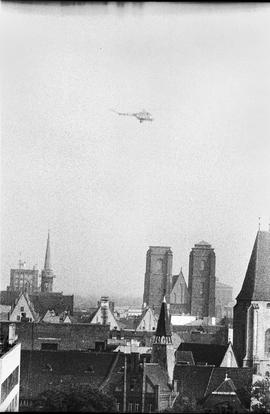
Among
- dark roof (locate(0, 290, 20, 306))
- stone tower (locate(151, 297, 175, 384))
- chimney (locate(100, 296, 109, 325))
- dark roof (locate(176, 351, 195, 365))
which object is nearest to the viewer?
stone tower (locate(151, 297, 175, 384))

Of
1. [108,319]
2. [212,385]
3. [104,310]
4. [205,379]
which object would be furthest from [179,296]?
[212,385]

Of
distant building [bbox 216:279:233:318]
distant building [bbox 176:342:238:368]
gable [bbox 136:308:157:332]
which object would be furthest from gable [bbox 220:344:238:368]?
distant building [bbox 216:279:233:318]

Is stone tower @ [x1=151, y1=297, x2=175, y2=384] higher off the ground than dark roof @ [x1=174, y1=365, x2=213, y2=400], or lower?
higher

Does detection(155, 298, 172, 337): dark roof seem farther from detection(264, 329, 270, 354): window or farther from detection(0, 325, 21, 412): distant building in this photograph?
detection(0, 325, 21, 412): distant building

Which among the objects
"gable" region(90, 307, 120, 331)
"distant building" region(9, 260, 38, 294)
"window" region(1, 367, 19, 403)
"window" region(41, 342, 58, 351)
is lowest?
"window" region(41, 342, 58, 351)

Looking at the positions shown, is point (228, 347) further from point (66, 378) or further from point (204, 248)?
point (204, 248)

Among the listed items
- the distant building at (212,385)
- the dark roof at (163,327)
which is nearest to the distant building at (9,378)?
the distant building at (212,385)

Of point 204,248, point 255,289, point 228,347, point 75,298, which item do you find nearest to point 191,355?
point 228,347
